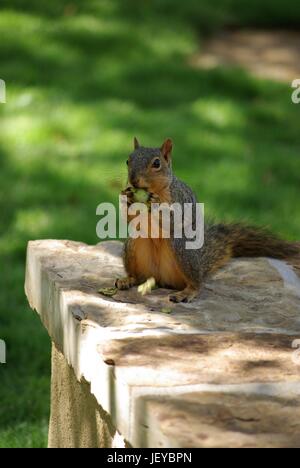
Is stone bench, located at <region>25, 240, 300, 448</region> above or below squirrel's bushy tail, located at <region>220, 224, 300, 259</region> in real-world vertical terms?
below

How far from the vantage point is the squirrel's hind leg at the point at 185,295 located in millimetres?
2777

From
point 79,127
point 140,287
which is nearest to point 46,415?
point 140,287

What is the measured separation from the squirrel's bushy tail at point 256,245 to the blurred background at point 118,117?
60cm

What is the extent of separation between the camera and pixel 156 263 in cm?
293

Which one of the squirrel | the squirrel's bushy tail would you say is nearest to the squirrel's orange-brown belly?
the squirrel

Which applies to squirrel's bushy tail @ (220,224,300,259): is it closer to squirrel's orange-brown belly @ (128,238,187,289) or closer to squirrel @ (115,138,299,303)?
squirrel @ (115,138,299,303)

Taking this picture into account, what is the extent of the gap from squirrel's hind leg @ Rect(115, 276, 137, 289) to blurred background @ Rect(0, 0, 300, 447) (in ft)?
2.50

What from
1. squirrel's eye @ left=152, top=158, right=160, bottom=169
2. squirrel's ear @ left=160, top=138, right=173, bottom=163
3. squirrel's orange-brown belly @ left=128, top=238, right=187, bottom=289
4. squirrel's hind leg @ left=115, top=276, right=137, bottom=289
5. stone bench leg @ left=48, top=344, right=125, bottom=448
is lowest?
stone bench leg @ left=48, top=344, right=125, bottom=448

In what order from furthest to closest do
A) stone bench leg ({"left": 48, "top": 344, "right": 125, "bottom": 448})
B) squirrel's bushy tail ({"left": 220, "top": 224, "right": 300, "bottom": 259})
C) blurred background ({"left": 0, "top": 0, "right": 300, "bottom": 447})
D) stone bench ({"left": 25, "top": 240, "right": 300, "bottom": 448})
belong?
blurred background ({"left": 0, "top": 0, "right": 300, "bottom": 447})
squirrel's bushy tail ({"left": 220, "top": 224, "right": 300, "bottom": 259})
stone bench leg ({"left": 48, "top": 344, "right": 125, "bottom": 448})
stone bench ({"left": 25, "top": 240, "right": 300, "bottom": 448})

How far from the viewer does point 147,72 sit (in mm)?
7125

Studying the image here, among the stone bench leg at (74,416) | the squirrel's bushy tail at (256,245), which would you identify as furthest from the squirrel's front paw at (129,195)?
the squirrel's bushy tail at (256,245)

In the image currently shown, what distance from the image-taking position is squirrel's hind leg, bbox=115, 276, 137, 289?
2859 mm

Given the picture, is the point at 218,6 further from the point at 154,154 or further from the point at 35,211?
the point at 154,154
